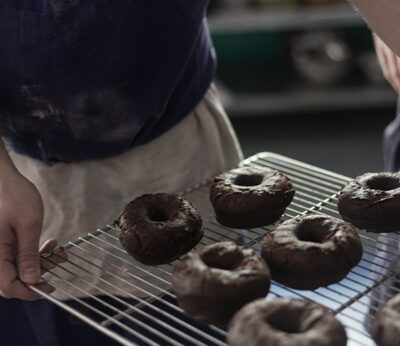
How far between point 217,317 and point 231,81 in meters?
2.30

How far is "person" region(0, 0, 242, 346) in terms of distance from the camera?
110cm

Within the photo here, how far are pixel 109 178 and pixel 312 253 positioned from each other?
1.38 ft

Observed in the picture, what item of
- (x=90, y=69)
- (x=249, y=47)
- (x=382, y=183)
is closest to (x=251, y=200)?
(x=382, y=183)

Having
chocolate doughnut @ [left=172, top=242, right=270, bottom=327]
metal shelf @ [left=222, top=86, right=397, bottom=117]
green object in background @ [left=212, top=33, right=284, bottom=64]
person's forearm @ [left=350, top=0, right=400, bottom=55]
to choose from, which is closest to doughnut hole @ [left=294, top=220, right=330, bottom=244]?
chocolate doughnut @ [left=172, top=242, right=270, bottom=327]

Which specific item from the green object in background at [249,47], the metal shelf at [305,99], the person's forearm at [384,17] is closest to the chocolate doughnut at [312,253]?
the person's forearm at [384,17]

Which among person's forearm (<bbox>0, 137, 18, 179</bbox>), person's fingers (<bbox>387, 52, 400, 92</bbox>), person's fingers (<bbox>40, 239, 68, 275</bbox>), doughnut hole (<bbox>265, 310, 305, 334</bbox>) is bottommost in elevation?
person's fingers (<bbox>40, 239, 68, 275</bbox>)

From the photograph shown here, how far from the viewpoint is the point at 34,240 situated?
3.44ft

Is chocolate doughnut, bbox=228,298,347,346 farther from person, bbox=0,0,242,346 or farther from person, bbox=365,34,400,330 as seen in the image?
person, bbox=0,0,242,346

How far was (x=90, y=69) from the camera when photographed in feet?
3.74

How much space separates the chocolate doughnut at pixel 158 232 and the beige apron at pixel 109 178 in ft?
0.56

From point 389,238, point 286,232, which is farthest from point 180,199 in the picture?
point 389,238

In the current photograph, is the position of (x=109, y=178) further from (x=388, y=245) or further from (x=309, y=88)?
(x=309, y=88)

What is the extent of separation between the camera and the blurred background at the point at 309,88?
297 cm

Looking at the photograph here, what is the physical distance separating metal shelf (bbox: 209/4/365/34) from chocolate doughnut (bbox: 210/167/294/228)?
1.87 meters
